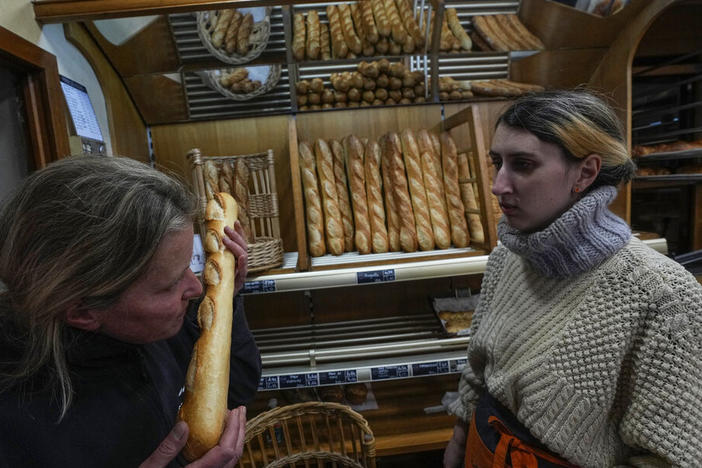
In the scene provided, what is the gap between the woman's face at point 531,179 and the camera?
98 cm

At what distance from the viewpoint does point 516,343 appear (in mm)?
1077

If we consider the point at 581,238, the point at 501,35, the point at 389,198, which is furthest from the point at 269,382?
the point at 501,35


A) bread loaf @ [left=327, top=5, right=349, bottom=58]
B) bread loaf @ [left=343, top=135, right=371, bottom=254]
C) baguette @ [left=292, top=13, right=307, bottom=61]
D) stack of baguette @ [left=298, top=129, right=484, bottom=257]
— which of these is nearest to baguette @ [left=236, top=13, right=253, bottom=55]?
baguette @ [left=292, top=13, right=307, bottom=61]

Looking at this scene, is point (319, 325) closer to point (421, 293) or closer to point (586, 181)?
point (421, 293)

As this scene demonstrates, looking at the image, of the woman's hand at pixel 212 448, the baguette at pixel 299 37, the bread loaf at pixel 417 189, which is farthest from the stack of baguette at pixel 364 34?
the woman's hand at pixel 212 448

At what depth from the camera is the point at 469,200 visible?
2078 mm

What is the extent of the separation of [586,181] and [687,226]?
7.61ft

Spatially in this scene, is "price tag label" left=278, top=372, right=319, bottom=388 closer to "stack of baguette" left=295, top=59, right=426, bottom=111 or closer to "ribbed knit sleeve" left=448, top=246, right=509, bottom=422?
"ribbed knit sleeve" left=448, top=246, right=509, bottom=422

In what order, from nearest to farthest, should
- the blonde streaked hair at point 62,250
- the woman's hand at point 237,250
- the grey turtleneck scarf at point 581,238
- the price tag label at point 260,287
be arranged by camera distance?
the blonde streaked hair at point 62,250, the grey turtleneck scarf at point 581,238, the woman's hand at point 237,250, the price tag label at point 260,287

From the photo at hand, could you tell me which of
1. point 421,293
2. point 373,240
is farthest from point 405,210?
point 421,293

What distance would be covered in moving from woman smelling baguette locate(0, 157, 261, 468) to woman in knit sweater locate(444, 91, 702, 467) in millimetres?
724

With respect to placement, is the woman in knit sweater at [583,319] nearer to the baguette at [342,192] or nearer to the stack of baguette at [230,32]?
the baguette at [342,192]

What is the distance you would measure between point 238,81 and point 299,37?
40 cm

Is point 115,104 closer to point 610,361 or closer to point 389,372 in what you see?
point 389,372
